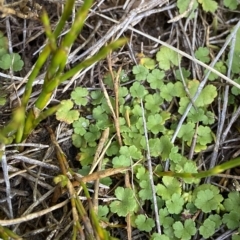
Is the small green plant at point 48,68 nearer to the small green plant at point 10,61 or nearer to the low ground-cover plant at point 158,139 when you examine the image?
the small green plant at point 10,61

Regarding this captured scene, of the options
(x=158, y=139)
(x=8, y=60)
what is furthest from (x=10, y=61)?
(x=158, y=139)

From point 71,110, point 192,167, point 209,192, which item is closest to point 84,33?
point 71,110

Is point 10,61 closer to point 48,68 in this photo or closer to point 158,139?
point 48,68

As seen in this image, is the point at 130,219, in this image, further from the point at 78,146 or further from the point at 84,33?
the point at 84,33

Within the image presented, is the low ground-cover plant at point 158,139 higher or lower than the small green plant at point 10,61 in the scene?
lower

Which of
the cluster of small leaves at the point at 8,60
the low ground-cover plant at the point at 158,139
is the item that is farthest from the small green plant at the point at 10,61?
the low ground-cover plant at the point at 158,139

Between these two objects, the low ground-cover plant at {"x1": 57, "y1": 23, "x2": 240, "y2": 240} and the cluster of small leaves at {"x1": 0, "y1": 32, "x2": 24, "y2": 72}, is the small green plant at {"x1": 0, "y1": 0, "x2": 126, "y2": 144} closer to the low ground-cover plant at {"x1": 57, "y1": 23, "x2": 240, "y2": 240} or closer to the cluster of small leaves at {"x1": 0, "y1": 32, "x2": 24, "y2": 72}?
the cluster of small leaves at {"x1": 0, "y1": 32, "x2": 24, "y2": 72}

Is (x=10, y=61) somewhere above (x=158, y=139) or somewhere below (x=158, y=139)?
above

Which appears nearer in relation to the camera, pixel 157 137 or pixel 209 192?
pixel 209 192

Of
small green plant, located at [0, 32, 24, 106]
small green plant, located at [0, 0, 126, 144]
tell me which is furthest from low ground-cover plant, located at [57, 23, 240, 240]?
small green plant, located at [0, 32, 24, 106]
